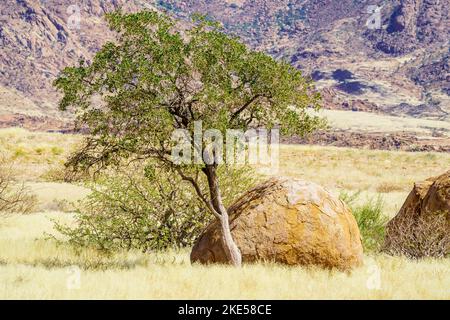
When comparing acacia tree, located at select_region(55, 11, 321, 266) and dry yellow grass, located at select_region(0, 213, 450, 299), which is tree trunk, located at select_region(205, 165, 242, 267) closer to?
acacia tree, located at select_region(55, 11, 321, 266)

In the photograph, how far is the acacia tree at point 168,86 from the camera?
11.6 meters

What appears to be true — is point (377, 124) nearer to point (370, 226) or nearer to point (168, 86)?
point (370, 226)

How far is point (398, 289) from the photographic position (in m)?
10.7

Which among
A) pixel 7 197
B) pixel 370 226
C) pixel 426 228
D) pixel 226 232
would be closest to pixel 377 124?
pixel 7 197

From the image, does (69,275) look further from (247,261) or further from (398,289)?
(398,289)

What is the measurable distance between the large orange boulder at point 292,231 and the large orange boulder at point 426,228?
244cm

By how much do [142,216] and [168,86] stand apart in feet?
16.4

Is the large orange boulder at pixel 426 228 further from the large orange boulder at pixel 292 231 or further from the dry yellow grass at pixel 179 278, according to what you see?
the large orange boulder at pixel 292 231

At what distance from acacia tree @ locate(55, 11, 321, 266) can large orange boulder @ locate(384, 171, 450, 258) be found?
479 centimetres

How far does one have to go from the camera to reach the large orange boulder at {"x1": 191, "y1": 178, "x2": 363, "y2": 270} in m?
12.3

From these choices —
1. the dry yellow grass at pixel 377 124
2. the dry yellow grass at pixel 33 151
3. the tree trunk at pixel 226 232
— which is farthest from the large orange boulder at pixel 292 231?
the dry yellow grass at pixel 377 124

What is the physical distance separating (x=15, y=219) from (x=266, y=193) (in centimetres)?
1282

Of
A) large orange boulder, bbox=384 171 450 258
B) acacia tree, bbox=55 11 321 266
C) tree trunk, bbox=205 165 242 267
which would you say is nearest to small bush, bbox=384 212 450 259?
large orange boulder, bbox=384 171 450 258
